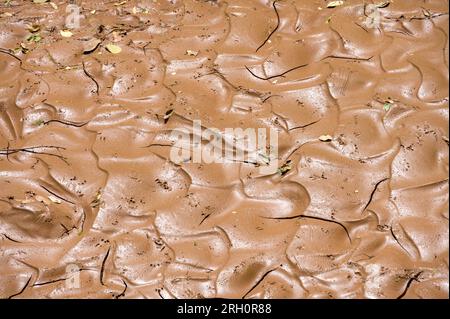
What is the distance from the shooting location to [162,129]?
2660mm

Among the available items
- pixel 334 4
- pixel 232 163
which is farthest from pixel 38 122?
pixel 334 4

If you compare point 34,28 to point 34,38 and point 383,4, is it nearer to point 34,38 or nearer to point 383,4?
point 34,38

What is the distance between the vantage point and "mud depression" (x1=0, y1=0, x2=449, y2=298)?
2.14 meters

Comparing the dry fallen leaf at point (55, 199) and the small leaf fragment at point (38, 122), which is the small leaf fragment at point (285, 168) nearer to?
the dry fallen leaf at point (55, 199)

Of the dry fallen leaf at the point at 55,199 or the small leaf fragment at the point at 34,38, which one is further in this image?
the small leaf fragment at the point at 34,38

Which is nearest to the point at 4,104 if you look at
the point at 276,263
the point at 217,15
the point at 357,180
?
the point at 217,15

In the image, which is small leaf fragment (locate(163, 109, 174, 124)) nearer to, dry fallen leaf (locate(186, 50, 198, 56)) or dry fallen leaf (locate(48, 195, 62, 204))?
dry fallen leaf (locate(186, 50, 198, 56))

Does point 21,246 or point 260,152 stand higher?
point 260,152

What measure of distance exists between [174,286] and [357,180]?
111 centimetres

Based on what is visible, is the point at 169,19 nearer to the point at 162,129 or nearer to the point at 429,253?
the point at 162,129

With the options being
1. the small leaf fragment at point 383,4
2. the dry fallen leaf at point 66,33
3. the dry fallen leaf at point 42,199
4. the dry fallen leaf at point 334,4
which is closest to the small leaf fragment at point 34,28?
the dry fallen leaf at point 66,33

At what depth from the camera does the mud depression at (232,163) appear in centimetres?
214

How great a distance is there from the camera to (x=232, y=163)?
97.8 inches
